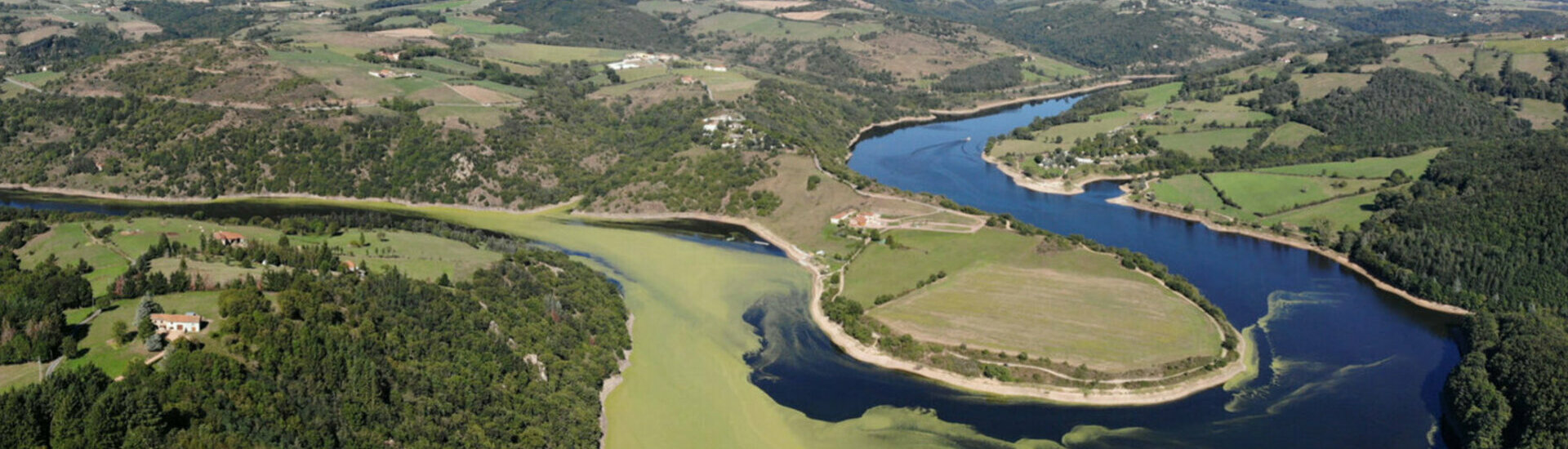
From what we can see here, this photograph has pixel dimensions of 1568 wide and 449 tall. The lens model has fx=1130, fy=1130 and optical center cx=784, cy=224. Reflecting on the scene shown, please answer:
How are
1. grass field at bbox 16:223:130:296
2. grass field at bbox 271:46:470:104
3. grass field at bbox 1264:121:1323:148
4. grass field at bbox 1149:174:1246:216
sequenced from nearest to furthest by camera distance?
grass field at bbox 16:223:130:296 < grass field at bbox 1149:174:1246:216 < grass field at bbox 271:46:470:104 < grass field at bbox 1264:121:1323:148

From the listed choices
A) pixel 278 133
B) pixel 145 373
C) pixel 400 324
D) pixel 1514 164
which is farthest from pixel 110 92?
pixel 1514 164

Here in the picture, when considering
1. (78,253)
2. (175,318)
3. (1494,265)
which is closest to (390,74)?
(78,253)

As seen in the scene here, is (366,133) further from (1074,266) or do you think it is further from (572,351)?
(1074,266)

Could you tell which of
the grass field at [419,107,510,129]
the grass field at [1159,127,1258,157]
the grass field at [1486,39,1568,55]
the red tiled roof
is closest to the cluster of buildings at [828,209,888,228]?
the grass field at [419,107,510,129]

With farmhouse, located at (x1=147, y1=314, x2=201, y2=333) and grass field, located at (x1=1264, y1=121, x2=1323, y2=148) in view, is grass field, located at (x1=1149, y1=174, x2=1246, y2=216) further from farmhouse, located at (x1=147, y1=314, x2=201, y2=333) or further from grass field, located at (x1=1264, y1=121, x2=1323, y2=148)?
farmhouse, located at (x1=147, y1=314, x2=201, y2=333)

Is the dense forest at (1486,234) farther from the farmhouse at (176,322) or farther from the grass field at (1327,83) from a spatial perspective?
the farmhouse at (176,322)

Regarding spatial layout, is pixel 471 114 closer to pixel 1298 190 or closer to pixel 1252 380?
pixel 1298 190
